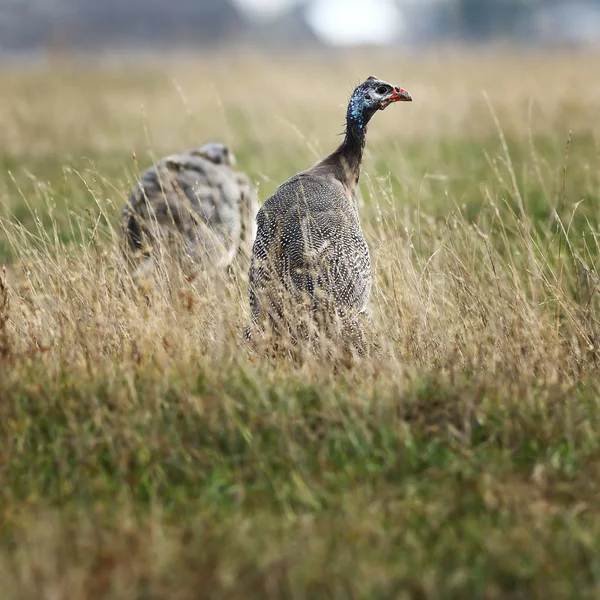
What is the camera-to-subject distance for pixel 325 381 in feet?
13.3

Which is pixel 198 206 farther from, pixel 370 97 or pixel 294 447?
pixel 294 447

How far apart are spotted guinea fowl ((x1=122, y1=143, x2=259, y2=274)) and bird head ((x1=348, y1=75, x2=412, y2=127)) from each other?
1.15m

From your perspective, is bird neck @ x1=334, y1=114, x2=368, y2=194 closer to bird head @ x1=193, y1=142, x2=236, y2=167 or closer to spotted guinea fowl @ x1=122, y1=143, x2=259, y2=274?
spotted guinea fowl @ x1=122, y1=143, x2=259, y2=274

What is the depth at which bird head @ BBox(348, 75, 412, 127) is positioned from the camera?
5.41 metres

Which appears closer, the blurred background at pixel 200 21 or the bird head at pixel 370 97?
the bird head at pixel 370 97

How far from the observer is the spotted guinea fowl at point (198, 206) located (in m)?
6.10

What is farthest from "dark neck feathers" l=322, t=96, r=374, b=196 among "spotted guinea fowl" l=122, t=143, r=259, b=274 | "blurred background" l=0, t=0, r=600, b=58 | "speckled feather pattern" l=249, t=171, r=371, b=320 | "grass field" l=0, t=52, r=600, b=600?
"blurred background" l=0, t=0, r=600, b=58

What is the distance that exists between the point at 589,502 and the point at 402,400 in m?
0.88

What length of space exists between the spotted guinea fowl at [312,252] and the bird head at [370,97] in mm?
11

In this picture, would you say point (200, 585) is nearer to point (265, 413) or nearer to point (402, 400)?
point (265, 413)

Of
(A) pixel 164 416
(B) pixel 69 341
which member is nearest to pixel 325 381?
(A) pixel 164 416

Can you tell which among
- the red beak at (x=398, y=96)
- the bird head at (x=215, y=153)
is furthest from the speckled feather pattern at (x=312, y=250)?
the bird head at (x=215, y=153)

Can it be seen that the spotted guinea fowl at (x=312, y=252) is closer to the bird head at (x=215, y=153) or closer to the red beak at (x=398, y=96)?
the red beak at (x=398, y=96)

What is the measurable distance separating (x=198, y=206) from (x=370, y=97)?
1.54 metres
